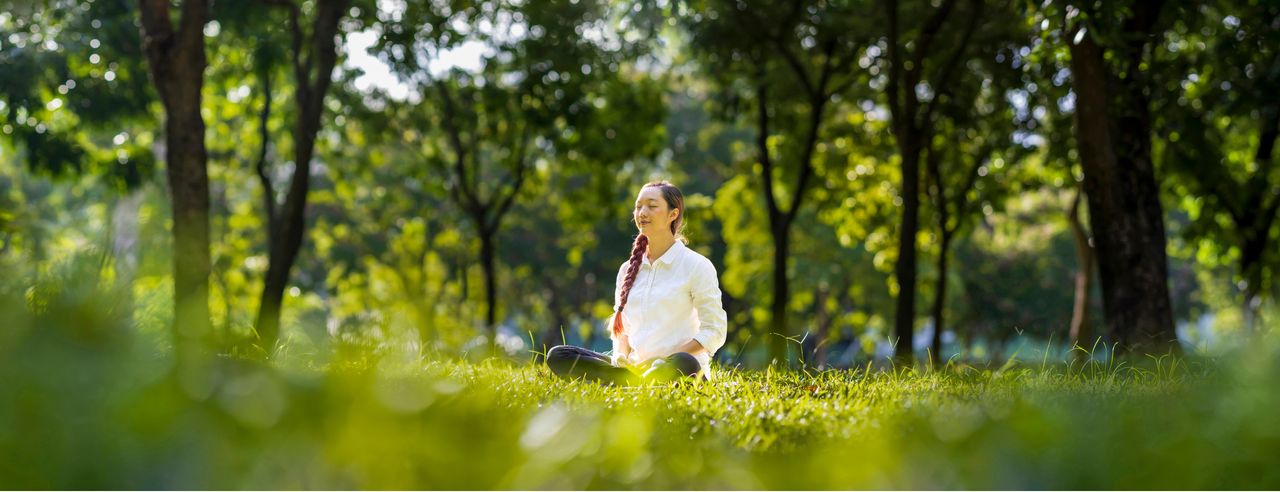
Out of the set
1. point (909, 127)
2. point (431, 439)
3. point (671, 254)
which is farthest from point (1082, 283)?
point (431, 439)

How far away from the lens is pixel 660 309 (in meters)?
6.95

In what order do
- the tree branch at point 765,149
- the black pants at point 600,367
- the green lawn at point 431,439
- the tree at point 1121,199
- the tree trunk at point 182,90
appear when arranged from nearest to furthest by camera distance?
1. the green lawn at point 431,439
2. the black pants at point 600,367
3. the tree trunk at point 182,90
4. the tree at point 1121,199
5. the tree branch at point 765,149

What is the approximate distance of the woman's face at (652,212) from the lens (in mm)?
7062

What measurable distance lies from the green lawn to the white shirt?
4.15 metres

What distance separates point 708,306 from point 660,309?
27 centimetres

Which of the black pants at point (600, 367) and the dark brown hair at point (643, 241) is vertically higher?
the dark brown hair at point (643, 241)

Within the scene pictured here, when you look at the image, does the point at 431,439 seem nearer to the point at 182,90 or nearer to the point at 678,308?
the point at 678,308

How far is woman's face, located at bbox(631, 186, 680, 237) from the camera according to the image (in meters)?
7.06

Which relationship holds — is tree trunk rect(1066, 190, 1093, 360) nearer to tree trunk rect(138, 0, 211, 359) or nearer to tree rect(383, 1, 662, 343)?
tree rect(383, 1, 662, 343)

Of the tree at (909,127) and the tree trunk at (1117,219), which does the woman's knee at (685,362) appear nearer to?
the tree trunk at (1117,219)

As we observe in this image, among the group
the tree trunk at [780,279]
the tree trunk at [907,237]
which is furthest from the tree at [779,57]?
the tree trunk at [907,237]

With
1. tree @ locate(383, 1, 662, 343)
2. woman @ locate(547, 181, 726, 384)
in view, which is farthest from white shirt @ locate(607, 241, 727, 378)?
tree @ locate(383, 1, 662, 343)

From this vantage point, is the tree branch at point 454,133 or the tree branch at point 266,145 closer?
the tree branch at point 266,145

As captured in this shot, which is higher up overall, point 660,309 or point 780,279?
point 660,309
